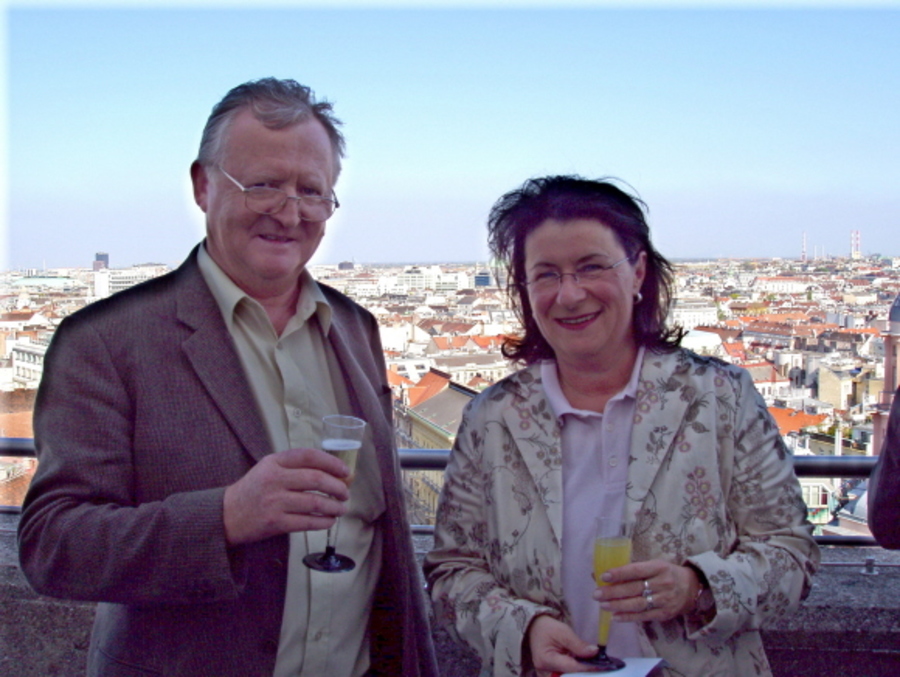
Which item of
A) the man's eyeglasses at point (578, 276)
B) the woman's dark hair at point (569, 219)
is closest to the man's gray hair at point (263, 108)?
the woman's dark hair at point (569, 219)

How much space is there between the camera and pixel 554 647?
1.54 m

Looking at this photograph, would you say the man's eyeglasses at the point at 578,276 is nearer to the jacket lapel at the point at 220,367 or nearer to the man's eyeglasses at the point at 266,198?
the man's eyeglasses at the point at 266,198

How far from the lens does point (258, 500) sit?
140cm

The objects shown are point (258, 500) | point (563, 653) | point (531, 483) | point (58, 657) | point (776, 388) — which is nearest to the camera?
point (258, 500)

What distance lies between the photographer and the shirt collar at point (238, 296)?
5.61ft

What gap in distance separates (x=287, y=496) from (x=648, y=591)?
68cm

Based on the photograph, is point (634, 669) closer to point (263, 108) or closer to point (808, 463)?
point (808, 463)

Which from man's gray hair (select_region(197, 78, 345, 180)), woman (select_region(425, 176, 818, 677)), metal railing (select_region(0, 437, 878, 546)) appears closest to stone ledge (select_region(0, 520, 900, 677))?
metal railing (select_region(0, 437, 878, 546))

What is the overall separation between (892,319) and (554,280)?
1499 mm

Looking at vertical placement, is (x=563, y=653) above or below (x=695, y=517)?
below

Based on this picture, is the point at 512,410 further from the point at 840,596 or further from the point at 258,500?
the point at 840,596

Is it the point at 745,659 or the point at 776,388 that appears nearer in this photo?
the point at 745,659

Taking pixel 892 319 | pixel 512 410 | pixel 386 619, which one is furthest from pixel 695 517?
pixel 892 319

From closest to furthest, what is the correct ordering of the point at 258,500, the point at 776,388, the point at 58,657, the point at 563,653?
the point at 258,500 < the point at 563,653 < the point at 58,657 < the point at 776,388
